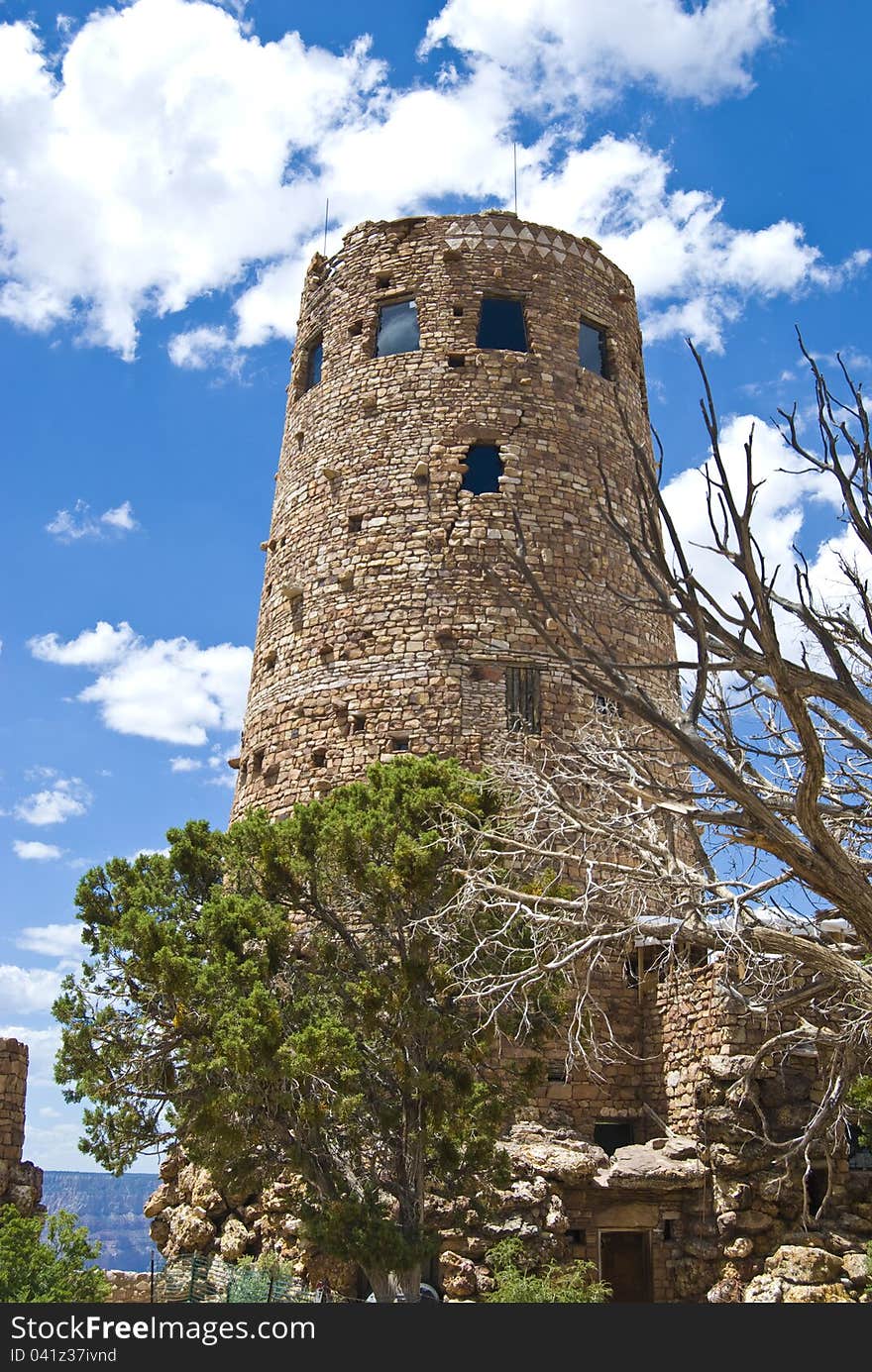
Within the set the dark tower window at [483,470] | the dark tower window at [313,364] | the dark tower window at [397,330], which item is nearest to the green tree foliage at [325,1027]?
the dark tower window at [483,470]

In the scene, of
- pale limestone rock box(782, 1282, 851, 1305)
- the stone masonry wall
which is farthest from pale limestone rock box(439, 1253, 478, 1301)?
the stone masonry wall

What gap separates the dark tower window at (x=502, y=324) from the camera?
67.3 ft

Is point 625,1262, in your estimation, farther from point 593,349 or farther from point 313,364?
point 313,364

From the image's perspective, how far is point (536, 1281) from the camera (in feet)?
39.8

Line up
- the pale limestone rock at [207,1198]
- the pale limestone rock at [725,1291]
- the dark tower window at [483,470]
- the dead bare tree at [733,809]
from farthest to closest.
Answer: the dark tower window at [483,470] → the pale limestone rock at [207,1198] → the pale limestone rock at [725,1291] → the dead bare tree at [733,809]

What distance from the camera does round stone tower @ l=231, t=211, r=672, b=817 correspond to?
18156mm

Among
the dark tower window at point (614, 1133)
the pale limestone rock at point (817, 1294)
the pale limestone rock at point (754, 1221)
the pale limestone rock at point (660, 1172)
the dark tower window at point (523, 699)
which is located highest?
the dark tower window at point (523, 699)

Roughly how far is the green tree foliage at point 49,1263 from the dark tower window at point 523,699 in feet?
30.5

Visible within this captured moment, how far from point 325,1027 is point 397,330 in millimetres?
12662

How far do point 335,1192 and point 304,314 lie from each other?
51.7ft

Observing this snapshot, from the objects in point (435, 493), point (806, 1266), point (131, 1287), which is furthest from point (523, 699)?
point (131, 1287)

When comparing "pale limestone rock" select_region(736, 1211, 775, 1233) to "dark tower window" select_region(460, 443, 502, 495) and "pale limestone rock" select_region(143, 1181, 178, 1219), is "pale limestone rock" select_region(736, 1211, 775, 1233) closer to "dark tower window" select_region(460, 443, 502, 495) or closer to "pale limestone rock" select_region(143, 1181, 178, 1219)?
"pale limestone rock" select_region(143, 1181, 178, 1219)

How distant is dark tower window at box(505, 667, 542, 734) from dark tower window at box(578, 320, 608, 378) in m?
6.04

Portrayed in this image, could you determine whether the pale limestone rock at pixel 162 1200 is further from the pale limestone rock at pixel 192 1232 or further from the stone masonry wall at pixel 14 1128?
the stone masonry wall at pixel 14 1128
